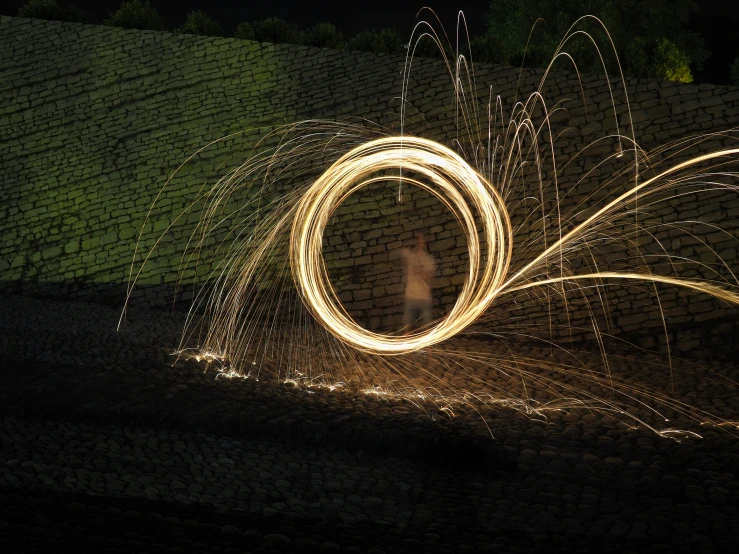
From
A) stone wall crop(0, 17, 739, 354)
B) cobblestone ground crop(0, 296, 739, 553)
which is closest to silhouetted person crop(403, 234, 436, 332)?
stone wall crop(0, 17, 739, 354)

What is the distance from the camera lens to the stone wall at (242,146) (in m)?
10.9

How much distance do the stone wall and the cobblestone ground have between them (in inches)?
165

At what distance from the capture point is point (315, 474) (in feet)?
17.5

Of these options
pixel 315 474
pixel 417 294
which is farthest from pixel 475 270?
pixel 315 474

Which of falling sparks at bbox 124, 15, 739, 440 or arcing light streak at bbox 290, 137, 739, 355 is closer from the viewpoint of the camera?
falling sparks at bbox 124, 15, 739, 440

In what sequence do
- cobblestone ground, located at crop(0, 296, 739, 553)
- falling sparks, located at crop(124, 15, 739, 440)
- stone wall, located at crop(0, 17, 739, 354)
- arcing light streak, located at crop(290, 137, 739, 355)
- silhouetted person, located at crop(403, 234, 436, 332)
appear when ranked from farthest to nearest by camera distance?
stone wall, located at crop(0, 17, 739, 354), silhouetted person, located at crop(403, 234, 436, 332), arcing light streak, located at crop(290, 137, 739, 355), falling sparks, located at crop(124, 15, 739, 440), cobblestone ground, located at crop(0, 296, 739, 553)

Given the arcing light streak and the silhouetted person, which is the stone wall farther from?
the silhouetted person

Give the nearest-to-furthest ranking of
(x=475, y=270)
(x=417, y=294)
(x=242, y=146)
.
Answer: (x=417, y=294)
(x=475, y=270)
(x=242, y=146)

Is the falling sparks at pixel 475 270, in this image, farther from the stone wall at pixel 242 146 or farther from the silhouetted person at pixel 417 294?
the silhouetted person at pixel 417 294

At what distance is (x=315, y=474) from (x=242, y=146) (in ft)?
33.2

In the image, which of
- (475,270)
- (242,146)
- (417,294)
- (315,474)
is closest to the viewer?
(315,474)

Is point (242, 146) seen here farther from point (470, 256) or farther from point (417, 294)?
point (470, 256)

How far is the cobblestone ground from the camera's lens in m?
4.14

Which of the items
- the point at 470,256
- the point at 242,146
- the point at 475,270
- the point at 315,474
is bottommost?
the point at 315,474
